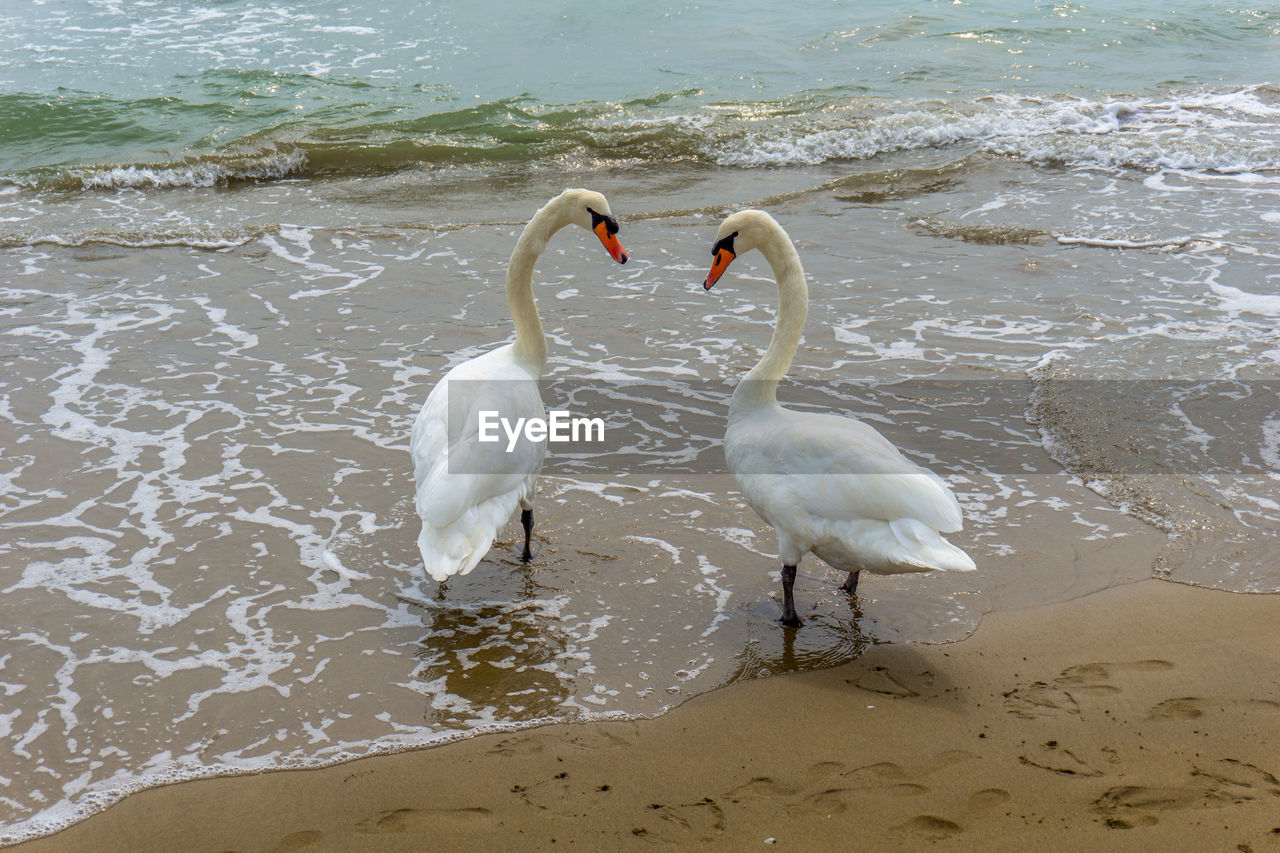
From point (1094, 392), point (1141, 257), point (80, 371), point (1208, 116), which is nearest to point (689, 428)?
point (1094, 392)

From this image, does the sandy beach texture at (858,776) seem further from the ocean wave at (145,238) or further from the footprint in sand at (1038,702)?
the ocean wave at (145,238)

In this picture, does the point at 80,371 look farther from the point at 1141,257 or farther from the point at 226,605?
the point at 1141,257

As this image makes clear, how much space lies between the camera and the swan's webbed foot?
15.7 ft

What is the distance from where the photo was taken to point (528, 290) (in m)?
5.97

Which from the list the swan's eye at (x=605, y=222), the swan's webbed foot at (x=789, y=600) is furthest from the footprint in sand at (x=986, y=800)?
the swan's eye at (x=605, y=222)

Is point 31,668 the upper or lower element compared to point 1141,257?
lower

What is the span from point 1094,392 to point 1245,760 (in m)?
3.73

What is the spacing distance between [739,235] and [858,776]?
273 centimetres

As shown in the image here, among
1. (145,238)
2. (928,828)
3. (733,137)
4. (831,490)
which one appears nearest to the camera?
(928,828)

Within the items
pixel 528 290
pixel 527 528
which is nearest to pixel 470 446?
pixel 527 528

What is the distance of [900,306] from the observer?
8.80 m

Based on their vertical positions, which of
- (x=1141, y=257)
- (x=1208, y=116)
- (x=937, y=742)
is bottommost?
(x=937, y=742)

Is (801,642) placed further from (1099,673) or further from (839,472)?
(1099,673)

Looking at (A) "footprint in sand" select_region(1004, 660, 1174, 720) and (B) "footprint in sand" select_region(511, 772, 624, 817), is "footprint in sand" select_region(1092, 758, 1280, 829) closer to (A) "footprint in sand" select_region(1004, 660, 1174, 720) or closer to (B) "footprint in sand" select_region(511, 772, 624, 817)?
(A) "footprint in sand" select_region(1004, 660, 1174, 720)
